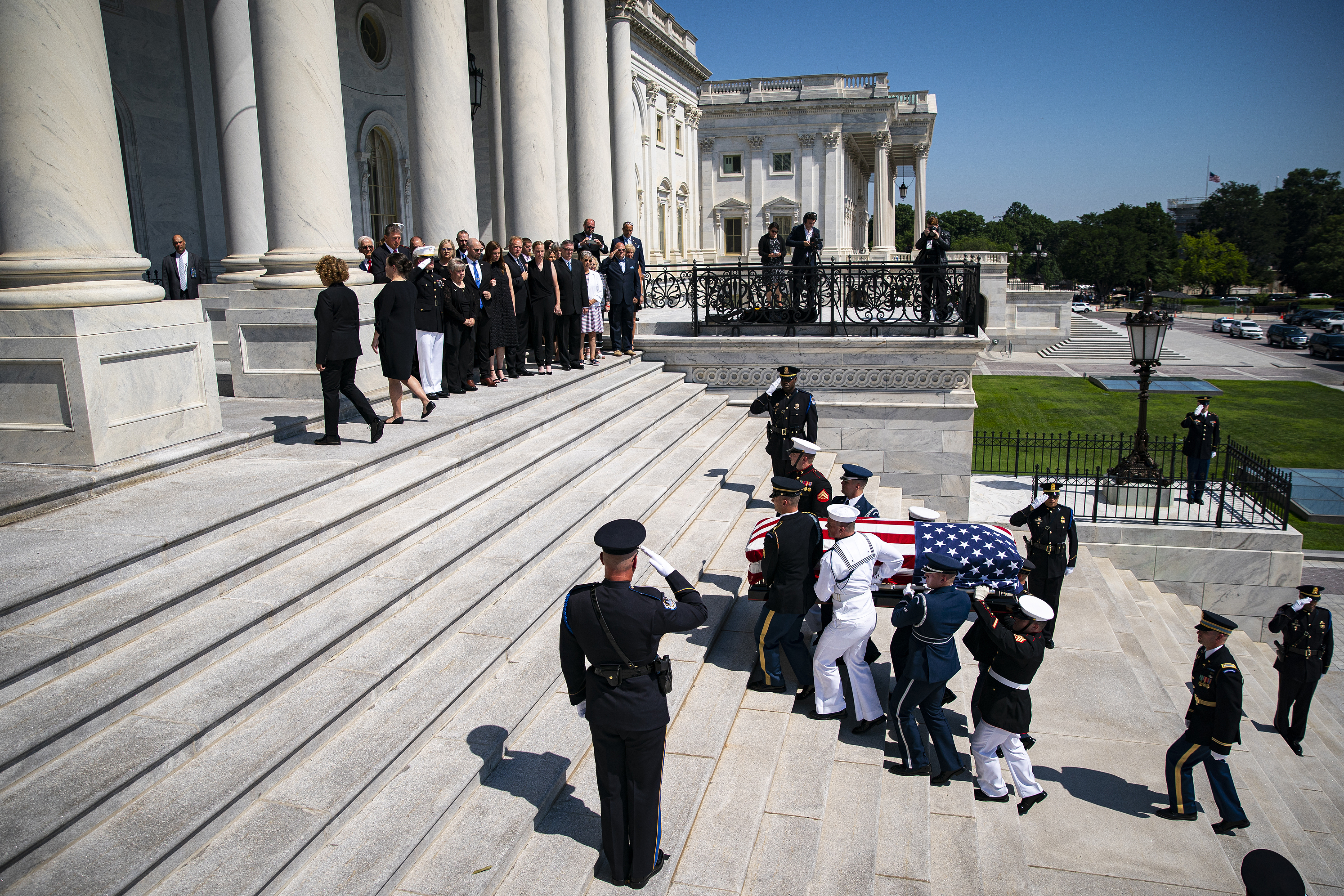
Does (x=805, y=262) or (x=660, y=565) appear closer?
(x=660, y=565)

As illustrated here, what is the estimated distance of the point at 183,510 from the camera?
6.40 metres

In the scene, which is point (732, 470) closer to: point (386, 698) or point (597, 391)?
point (597, 391)

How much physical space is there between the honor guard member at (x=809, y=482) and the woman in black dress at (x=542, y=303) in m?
6.07

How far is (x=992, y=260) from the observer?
174 feet

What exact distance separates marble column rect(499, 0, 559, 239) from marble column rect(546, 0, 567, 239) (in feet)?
2.06

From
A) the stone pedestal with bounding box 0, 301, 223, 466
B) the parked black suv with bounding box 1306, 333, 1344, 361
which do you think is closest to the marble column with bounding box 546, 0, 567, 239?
the stone pedestal with bounding box 0, 301, 223, 466

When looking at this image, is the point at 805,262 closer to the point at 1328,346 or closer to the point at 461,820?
the point at 461,820

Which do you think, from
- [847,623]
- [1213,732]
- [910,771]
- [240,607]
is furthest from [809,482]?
[240,607]

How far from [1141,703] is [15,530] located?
9.21 metres

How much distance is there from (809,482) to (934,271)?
8.66 m

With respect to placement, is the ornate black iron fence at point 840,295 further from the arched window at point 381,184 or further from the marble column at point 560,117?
the arched window at point 381,184

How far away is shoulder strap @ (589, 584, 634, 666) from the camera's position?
4.11m

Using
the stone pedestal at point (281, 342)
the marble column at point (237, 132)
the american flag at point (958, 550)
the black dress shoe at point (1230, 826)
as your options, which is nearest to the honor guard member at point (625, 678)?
the american flag at point (958, 550)

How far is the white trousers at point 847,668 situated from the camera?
6.22 m
